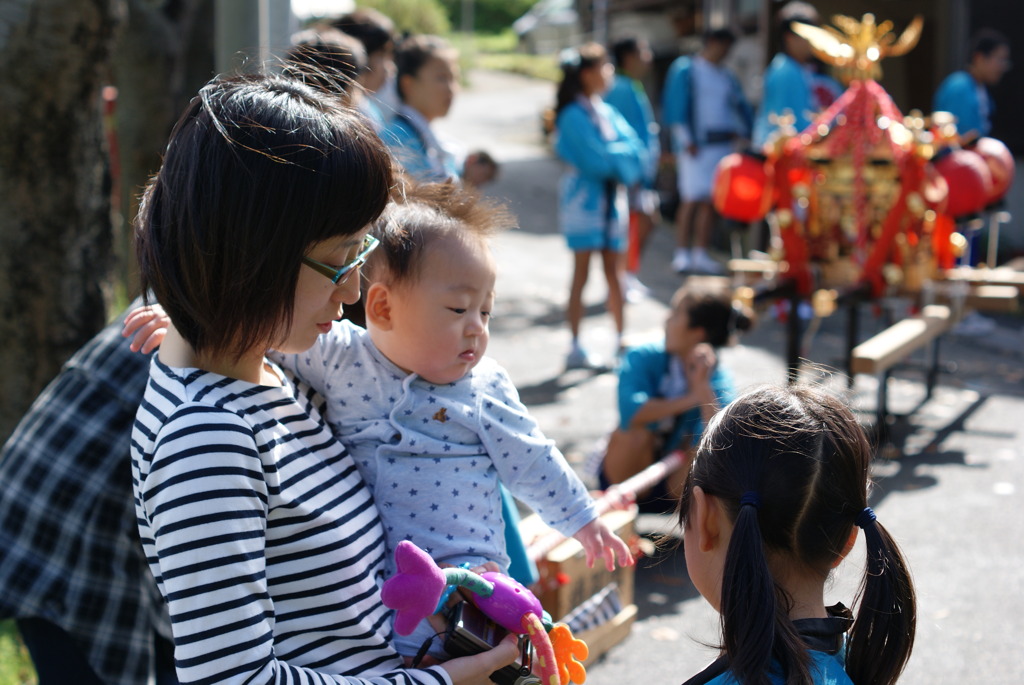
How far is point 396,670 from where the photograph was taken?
142 cm

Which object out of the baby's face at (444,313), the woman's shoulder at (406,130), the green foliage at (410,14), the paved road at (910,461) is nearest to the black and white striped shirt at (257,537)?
the baby's face at (444,313)

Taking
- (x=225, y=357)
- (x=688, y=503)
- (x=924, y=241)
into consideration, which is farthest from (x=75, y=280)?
(x=924, y=241)

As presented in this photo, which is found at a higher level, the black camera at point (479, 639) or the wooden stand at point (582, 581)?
the black camera at point (479, 639)

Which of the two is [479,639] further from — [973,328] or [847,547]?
[973,328]

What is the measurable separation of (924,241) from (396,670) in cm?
471

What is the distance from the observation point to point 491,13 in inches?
1889

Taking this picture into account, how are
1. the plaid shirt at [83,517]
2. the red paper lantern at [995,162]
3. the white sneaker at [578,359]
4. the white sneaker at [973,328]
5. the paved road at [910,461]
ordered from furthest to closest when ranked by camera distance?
1. the white sneaker at [973,328]
2. the white sneaker at [578,359]
3. the red paper lantern at [995,162]
4. the paved road at [910,461]
5. the plaid shirt at [83,517]

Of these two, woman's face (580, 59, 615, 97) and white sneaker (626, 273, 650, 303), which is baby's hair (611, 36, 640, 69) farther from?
white sneaker (626, 273, 650, 303)

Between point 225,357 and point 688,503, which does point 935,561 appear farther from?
point 225,357

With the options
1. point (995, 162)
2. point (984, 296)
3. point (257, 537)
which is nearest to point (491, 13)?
point (995, 162)

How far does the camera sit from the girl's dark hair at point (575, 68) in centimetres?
666

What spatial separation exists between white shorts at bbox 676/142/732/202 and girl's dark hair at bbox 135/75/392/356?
8.71m

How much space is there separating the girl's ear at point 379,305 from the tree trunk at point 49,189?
7.28 feet

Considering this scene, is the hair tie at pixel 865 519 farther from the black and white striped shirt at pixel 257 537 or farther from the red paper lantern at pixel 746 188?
the red paper lantern at pixel 746 188
